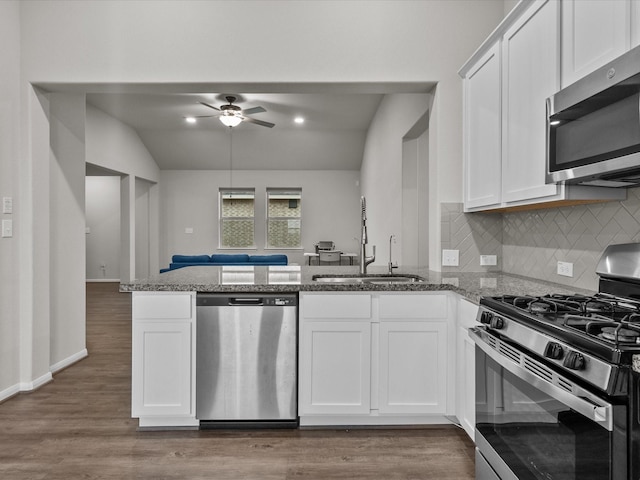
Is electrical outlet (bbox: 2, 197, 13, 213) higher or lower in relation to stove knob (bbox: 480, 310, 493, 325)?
higher

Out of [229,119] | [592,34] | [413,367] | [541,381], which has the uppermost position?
[229,119]

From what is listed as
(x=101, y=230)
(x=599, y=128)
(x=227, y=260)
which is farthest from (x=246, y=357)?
(x=101, y=230)

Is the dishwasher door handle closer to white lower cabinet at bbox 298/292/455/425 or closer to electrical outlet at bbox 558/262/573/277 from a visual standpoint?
white lower cabinet at bbox 298/292/455/425

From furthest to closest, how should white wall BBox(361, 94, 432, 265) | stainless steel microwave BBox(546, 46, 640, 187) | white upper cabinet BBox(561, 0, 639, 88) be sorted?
white wall BBox(361, 94, 432, 265), white upper cabinet BBox(561, 0, 639, 88), stainless steel microwave BBox(546, 46, 640, 187)

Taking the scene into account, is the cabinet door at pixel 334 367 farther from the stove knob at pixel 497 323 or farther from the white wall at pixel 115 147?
the white wall at pixel 115 147

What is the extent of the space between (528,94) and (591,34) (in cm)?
47

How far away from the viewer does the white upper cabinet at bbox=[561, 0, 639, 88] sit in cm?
148

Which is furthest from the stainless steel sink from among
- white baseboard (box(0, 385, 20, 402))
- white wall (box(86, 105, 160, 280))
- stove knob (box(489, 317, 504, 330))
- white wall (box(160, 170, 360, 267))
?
white wall (box(160, 170, 360, 267))

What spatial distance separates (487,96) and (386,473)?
2128 mm

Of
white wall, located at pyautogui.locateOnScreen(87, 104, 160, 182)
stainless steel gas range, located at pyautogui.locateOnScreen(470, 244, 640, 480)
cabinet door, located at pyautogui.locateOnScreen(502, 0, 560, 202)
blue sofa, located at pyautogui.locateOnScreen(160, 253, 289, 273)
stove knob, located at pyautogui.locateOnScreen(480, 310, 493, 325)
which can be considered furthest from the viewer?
white wall, located at pyautogui.locateOnScreen(87, 104, 160, 182)

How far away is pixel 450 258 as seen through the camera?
3016mm

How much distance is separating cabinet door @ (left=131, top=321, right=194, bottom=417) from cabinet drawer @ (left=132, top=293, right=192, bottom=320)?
4 centimetres

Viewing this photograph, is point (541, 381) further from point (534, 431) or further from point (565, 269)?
point (565, 269)

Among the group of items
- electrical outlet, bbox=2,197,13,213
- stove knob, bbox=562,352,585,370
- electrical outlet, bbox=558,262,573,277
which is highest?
electrical outlet, bbox=2,197,13,213
